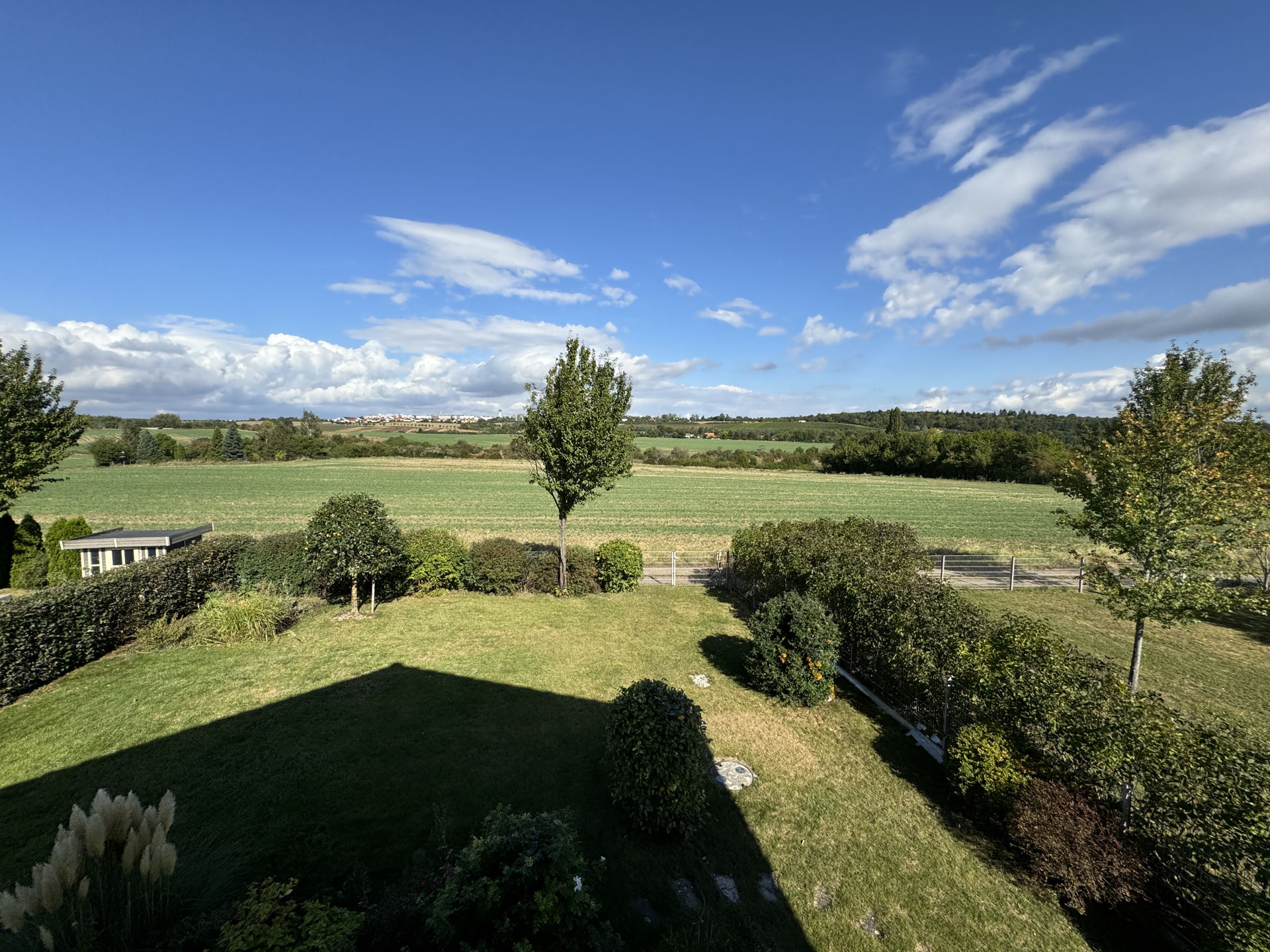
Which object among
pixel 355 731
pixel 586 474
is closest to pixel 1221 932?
pixel 355 731

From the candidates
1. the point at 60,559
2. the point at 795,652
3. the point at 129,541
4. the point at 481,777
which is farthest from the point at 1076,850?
the point at 60,559

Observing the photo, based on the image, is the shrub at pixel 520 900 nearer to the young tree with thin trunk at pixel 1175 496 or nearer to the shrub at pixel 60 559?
the young tree with thin trunk at pixel 1175 496

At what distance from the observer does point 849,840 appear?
554cm

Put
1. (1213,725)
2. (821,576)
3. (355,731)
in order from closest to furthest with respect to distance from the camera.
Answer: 1. (1213,725)
2. (355,731)
3. (821,576)

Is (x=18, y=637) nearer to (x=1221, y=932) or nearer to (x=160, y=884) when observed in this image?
(x=160, y=884)

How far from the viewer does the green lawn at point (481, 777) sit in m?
4.72

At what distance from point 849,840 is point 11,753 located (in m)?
10.9

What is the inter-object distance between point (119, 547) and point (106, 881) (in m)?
15.3

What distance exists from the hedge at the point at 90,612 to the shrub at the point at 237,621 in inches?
44.6

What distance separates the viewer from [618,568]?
14875 millimetres

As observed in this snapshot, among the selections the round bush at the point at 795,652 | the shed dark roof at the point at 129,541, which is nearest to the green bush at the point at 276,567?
the shed dark roof at the point at 129,541

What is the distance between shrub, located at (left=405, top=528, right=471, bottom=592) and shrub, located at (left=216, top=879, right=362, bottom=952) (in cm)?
1094

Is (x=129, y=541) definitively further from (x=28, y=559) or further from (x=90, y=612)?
(x=90, y=612)

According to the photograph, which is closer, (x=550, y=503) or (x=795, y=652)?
(x=795, y=652)
